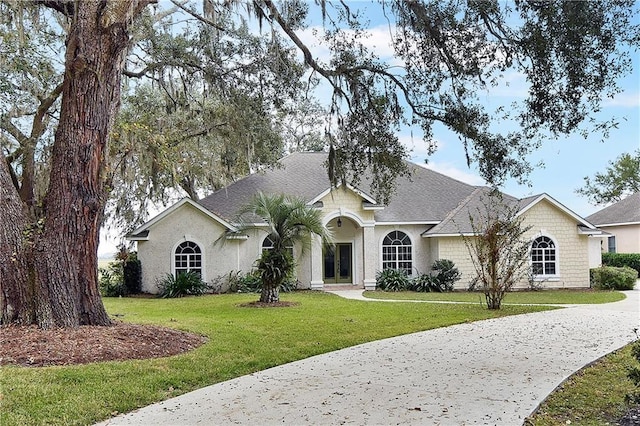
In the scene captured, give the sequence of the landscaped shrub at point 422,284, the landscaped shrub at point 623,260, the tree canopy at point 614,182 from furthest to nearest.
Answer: the tree canopy at point 614,182 < the landscaped shrub at point 623,260 < the landscaped shrub at point 422,284

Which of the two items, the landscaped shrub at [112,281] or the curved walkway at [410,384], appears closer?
the curved walkway at [410,384]

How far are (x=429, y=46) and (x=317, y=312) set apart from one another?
728 cm

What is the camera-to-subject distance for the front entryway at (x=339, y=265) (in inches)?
880

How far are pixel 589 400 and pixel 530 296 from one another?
1290 cm

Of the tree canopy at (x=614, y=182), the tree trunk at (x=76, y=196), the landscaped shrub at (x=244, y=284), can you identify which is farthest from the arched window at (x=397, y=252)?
the tree canopy at (x=614, y=182)

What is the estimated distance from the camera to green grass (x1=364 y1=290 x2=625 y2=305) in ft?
54.8

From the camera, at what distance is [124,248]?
72.4 ft

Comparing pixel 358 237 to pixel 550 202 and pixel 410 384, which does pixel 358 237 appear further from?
pixel 410 384

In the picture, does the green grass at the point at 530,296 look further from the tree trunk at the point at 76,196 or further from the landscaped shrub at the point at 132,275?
the tree trunk at the point at 76,196

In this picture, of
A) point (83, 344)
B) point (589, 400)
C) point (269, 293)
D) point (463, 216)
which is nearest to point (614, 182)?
point (463, 216)

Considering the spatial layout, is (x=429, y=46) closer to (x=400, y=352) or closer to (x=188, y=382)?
(x=400, y=352)

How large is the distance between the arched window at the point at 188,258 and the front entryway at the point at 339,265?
493cm

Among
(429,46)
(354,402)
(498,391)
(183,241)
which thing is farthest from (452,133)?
(183,241)

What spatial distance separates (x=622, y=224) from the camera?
2888 cm
